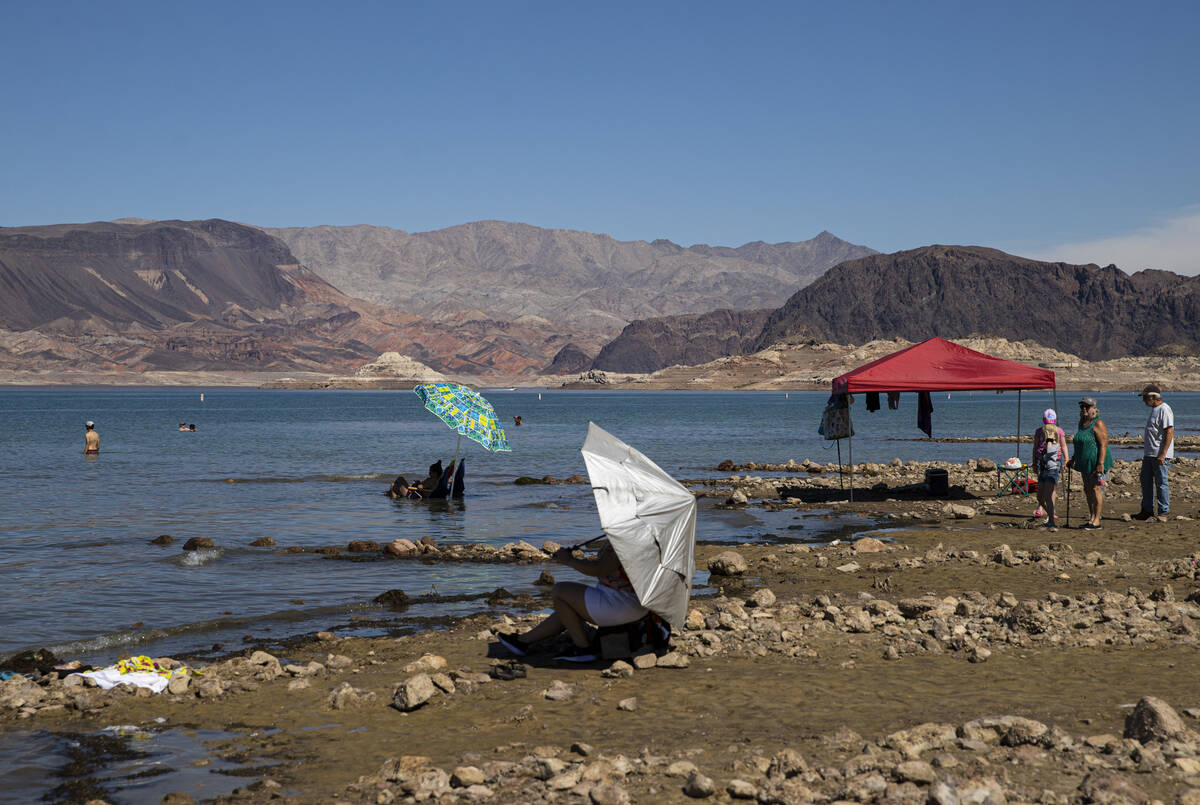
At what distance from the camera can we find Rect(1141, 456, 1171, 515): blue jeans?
1734cm

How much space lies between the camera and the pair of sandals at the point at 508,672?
29.4 feet

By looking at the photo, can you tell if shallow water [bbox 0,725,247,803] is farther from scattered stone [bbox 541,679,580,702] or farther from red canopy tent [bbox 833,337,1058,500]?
red canopy tent [bbox 833,337,1058,500]

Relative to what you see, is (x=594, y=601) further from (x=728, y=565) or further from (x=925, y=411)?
(x=925, y=411)

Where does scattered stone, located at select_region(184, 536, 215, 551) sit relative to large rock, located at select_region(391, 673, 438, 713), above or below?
below

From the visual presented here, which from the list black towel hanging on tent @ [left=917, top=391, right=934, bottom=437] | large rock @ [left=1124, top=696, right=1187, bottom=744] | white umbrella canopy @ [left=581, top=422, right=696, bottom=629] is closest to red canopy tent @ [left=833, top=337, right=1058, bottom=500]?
black towel hanging on tent @ [left=917, top=391, right=934, bottom=437]

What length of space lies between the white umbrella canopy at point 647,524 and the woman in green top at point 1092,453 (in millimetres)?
9402

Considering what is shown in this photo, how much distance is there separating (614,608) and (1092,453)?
10163 mm

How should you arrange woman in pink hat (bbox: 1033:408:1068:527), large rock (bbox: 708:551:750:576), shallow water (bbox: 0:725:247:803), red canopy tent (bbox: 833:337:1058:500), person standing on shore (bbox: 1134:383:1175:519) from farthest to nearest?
red canopy tent (bbox: 833:337:1058:500) → woman in pink hat (bbox: 1033:408:1068:527) → person standing on shore (bbox: 1134:383:1175:519) → large rock (bbox: 708:551:750:576) → shallow water (bbox: 0:725:247:803)

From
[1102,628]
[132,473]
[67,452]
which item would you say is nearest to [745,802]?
[1102,628]

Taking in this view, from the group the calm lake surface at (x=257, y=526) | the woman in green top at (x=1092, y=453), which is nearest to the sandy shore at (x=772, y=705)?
the calm lake surface at (x=257, y=526)

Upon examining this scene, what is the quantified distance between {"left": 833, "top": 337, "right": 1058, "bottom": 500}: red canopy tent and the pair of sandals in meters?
13.2

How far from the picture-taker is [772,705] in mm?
7902

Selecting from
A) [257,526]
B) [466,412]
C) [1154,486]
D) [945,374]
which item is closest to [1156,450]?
[1154,486]

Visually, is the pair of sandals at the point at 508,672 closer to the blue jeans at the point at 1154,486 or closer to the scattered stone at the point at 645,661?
the scattered stone at the point at 645,661
